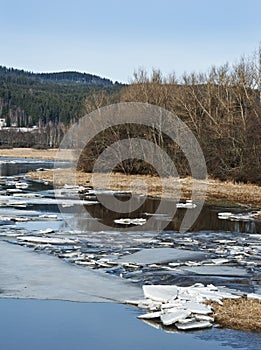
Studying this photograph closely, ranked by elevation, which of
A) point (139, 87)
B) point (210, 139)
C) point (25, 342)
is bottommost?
point (25, 342)

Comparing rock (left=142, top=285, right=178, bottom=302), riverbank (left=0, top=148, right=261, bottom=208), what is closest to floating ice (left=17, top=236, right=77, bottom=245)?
rock (left=142, top=285, right=178, bottom=302)

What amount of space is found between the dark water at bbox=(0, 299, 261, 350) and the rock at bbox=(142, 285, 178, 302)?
606mm

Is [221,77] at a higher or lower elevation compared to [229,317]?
higher

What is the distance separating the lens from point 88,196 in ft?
107

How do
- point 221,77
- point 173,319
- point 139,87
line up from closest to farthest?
point 173,319
point 221,77
point 139,87

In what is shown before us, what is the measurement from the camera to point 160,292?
36.9ft

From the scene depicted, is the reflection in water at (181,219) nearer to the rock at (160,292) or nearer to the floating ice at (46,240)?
the floating ice at (46,240)

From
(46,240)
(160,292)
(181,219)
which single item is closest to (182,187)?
(181,219)

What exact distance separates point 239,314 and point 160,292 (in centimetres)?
183

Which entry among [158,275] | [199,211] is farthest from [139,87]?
[158,275]

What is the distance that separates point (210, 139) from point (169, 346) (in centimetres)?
3405

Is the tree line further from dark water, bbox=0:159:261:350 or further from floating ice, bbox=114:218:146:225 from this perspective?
dark water, bbox=0:159:261:350

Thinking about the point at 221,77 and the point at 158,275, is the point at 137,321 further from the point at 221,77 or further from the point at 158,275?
the point at 221,77

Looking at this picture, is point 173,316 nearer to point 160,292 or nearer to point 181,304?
point 181,304
